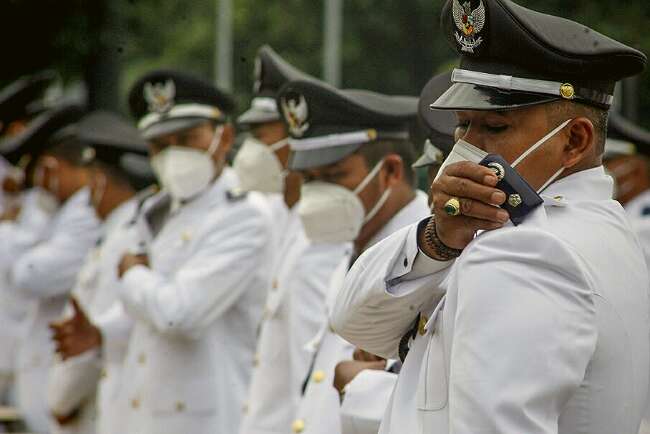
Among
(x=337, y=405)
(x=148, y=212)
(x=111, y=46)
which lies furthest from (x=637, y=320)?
(x=111, y=46)

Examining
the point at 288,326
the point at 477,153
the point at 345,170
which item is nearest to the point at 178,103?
the point at 288,326

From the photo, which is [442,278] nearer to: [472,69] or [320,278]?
[472,69]

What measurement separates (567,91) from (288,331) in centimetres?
303

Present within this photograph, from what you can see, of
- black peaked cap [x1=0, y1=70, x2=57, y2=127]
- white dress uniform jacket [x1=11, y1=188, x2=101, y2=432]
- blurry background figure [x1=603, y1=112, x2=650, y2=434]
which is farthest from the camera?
black peaked cap [x1=0, y1=70, x2=57, y2=127]

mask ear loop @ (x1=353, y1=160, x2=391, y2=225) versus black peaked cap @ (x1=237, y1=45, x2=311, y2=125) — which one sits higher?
mask ear loop @ (x1=353, y1=160, x2=391, y2=225)

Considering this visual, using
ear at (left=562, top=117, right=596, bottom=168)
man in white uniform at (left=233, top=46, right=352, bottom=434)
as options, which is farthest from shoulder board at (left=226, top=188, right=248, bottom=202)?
ear at (left=562, top=117, right=596, bottom=168)

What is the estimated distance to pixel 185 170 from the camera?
6.86m

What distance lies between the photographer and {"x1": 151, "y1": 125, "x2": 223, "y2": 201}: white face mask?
6.83m

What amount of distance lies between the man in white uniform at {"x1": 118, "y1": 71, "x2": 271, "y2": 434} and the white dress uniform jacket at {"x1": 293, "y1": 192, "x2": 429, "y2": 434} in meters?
1.59

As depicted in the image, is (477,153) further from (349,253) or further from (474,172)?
(349,253)

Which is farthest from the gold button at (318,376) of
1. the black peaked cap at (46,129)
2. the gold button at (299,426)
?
the black peaked cap at (46,129)

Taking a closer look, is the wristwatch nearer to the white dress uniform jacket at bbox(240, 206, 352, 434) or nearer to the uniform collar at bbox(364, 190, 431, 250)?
the uniform collar at bbox(364, 190, 431, 250)

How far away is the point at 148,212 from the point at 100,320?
696mm

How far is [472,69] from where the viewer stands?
3037mm
